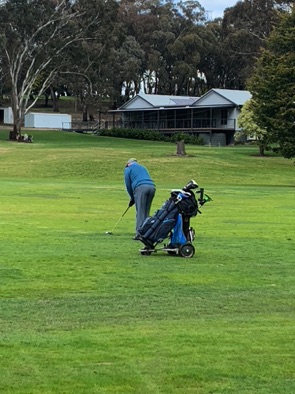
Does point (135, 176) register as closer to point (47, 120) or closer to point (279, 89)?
point (279, 89)

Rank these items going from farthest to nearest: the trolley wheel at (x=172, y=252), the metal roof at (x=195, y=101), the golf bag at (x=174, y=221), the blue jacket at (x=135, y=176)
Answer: the metal roof at (x=195, y=101) → the blue jacket at (x=135, y=176) → the trolley wheel at (x=172, y=252) → the golf bag at (x=174, y=221)

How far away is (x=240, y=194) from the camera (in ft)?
113

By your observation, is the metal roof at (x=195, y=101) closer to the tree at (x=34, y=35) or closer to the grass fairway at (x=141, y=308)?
the tree at (x=34, y=35)

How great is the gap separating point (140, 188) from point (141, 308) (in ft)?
19.2

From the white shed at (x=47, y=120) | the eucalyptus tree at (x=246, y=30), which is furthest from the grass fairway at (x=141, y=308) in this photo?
the eucalyptus tree at (x=246, y=30)

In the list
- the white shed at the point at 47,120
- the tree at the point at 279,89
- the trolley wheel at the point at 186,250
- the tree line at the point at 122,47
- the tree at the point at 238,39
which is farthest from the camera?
the tree at the point at 238,39

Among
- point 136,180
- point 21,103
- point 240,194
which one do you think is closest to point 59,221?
point 136,180

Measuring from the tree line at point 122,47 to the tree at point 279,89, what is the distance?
21.0 meters

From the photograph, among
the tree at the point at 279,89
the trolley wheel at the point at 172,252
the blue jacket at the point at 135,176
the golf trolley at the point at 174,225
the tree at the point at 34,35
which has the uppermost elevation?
the tree at the point at 34,35

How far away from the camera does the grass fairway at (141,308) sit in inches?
254

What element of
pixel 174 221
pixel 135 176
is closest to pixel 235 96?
pixel 135 176

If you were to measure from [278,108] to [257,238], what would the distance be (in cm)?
3426

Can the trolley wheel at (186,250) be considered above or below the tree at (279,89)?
below

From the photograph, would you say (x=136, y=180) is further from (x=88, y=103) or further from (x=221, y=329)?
(x=88, y=103)
